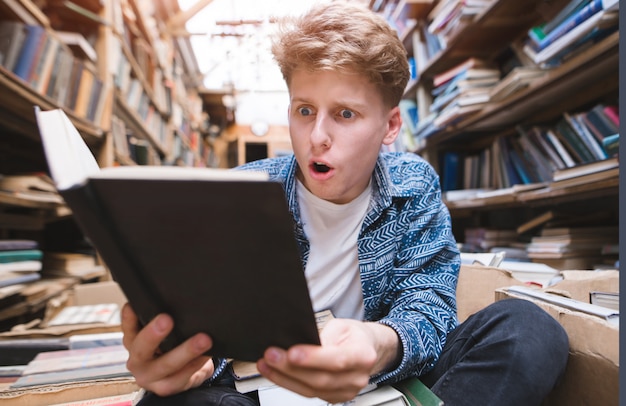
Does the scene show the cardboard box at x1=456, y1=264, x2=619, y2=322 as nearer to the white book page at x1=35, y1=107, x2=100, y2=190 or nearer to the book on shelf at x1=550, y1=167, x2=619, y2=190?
the book on shelf at x1=550, y1=167, x2=619, y2=190

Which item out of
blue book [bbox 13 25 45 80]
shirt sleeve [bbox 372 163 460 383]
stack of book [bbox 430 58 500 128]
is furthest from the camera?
stack of book [bbox 430 58 500 128]

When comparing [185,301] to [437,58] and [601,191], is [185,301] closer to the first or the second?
[601,191]

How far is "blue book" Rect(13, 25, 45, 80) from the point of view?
52.0 inches

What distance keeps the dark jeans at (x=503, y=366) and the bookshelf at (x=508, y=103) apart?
0.84 m

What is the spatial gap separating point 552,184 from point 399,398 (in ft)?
3.82

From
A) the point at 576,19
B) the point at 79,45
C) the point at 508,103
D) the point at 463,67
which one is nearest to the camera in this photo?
the point at 576,19

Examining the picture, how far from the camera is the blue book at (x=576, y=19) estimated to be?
3.62ft

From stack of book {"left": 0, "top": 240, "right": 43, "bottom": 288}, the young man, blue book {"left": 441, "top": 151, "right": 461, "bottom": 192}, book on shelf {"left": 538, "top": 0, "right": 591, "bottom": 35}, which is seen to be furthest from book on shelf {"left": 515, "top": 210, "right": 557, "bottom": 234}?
stack of book {"left": 0, "top": 240, "right": 43, "bottom": 288}

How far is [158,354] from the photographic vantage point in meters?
0.54

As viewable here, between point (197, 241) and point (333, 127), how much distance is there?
18.7 inches

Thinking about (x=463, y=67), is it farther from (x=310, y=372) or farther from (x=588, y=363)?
(x=310, y=372)

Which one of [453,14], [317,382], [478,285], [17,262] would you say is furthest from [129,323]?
[453,14]

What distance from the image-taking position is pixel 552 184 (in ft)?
4.81

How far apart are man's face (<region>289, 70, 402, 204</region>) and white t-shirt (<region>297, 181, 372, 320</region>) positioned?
0.09 metres
